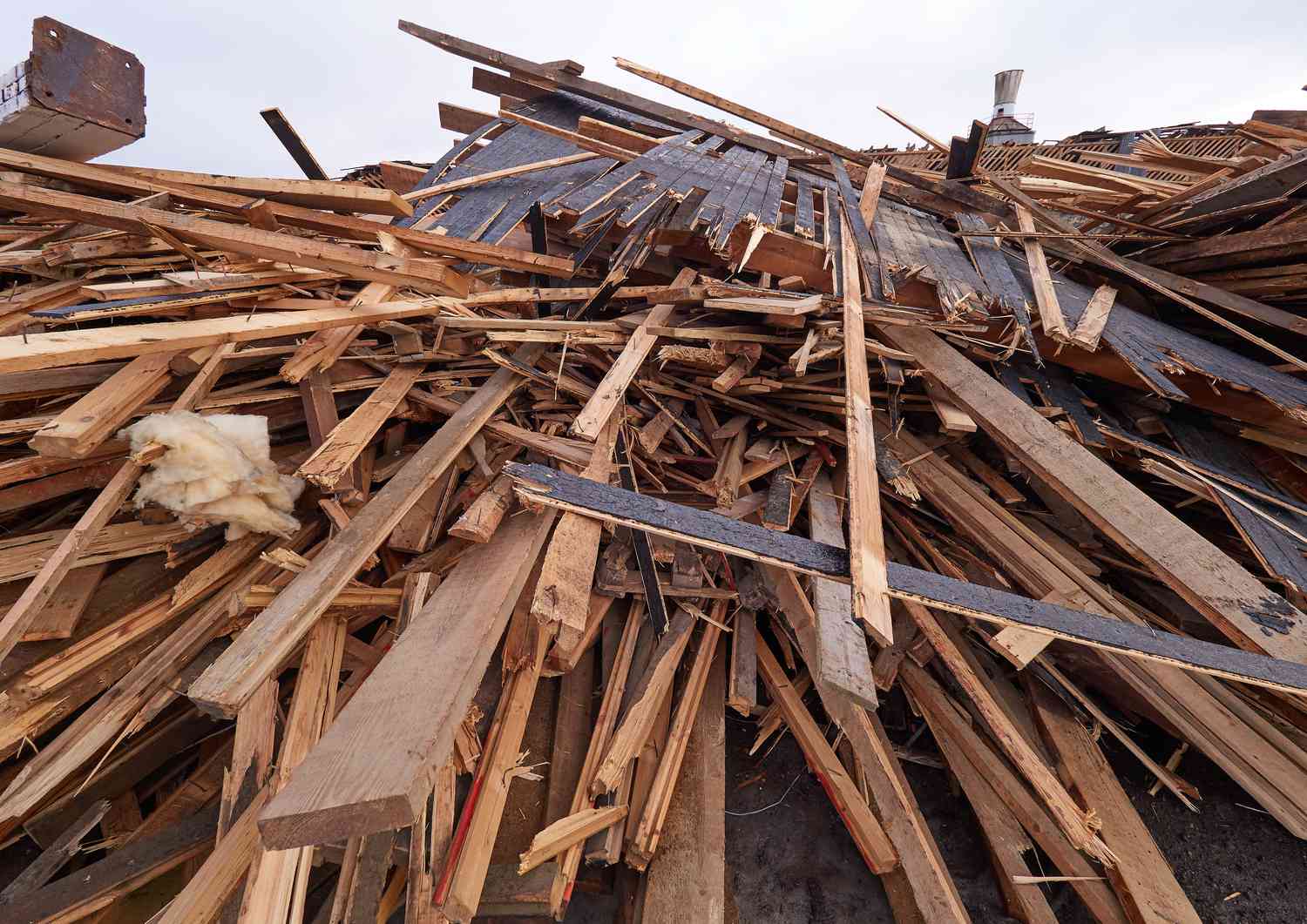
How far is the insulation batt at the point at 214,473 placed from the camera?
2.04 meters

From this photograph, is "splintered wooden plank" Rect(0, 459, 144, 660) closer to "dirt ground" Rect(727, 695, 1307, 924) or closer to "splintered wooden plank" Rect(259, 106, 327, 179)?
"dirt ground" Rect(727, 695, 1307, 924)

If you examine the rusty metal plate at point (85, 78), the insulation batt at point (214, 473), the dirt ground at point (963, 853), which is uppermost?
the rusty metal plate at point (85, 78)

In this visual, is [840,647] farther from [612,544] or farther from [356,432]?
[356,432]

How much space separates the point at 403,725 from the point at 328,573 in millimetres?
768

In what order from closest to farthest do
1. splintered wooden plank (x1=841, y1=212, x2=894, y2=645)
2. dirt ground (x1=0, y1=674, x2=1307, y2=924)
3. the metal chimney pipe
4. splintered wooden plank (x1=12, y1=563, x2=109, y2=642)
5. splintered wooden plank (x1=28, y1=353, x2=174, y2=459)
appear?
splintered wooden plank (x1=841, y1=212, x2=894, y2=645)
splintered wooden plank (x1=28, y1=353, x2=174, y2=459)
splintered wooden plank (x1=12, y1=563, x2=109, y2=642)
dirt ground (x1=0, y1=674, x2=1307, y2=924)
the metal chimney pipe

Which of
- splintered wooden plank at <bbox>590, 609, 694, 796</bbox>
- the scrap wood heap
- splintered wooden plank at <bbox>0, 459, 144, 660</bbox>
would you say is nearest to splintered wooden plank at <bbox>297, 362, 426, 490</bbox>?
the scrap wood heap

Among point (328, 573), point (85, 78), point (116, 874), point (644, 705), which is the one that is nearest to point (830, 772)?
point (644, 705)

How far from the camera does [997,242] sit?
408 cm

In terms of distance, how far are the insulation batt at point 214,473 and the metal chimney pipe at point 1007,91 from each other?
16594 millimetres

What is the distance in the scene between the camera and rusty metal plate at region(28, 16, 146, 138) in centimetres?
284

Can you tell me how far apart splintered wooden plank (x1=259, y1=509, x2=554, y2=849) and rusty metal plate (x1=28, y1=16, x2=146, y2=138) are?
312 centimetres

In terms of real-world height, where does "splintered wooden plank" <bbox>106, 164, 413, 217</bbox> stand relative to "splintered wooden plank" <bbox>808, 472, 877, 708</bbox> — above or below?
above

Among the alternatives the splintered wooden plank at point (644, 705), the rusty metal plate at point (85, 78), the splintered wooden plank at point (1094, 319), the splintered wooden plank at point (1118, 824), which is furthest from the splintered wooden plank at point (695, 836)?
the rusty metal plate at point (85, 78)

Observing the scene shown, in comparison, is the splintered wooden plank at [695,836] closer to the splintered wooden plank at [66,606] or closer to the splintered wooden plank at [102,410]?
the splintered wooden plank at [66,606]
